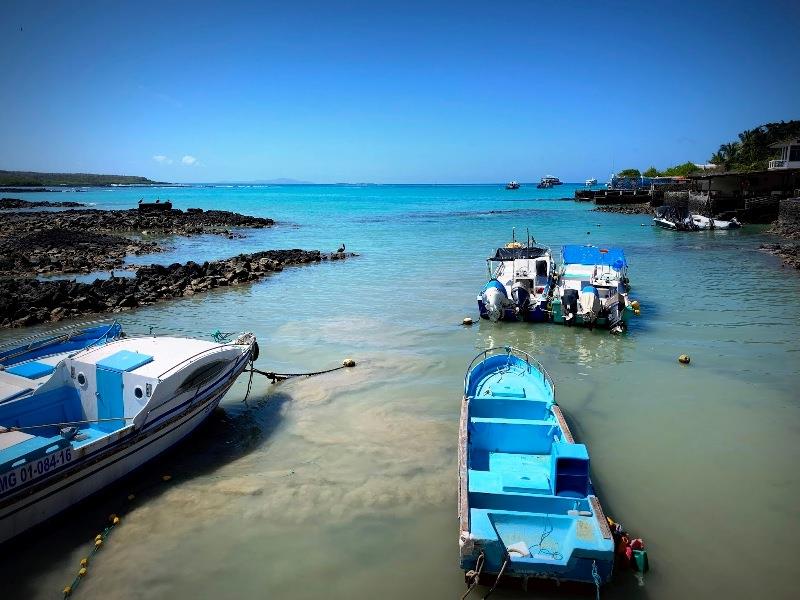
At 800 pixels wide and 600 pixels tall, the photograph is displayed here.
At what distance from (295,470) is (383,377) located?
5.52 m

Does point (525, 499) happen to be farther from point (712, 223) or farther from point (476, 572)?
point (712, 223)

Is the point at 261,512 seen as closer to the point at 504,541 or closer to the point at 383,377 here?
the point at 504,541

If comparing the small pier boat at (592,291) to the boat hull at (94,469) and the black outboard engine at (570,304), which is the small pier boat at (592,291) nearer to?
the black outboard engine at (570,304)

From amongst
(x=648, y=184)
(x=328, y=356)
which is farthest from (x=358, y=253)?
(x=648, y=184)

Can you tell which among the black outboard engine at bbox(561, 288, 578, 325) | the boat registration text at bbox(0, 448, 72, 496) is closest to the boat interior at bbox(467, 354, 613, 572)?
the boat registration text at bbox(0, 448, 72, 496)

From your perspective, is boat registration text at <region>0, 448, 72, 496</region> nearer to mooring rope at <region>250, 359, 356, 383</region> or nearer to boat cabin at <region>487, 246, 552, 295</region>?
mooring rope at <region>250, 359, 356, 383</region>

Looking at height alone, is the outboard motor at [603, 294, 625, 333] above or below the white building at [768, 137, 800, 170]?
below

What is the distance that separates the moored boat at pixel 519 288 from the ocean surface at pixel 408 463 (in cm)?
80

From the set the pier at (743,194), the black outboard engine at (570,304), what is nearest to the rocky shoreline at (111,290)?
the black outboard engine at (570,304)

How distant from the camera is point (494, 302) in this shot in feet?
72.9

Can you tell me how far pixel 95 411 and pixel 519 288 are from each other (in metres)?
16.3

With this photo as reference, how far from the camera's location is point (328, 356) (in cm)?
1862

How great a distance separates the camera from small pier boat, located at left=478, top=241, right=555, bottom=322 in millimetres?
22328

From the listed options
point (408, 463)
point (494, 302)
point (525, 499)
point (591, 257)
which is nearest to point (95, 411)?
point (408, 463)
